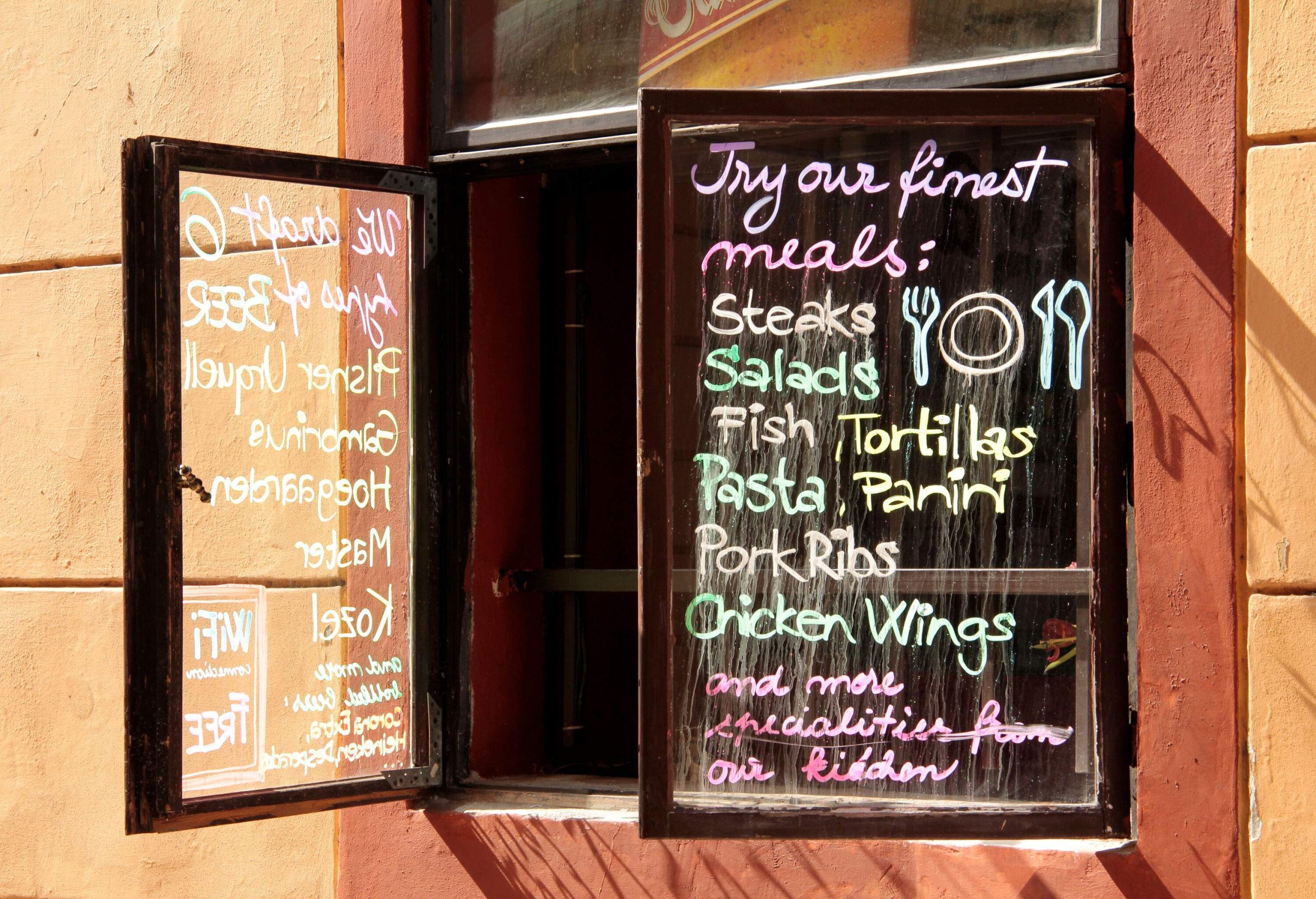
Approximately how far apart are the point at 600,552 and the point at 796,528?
1.58 meters

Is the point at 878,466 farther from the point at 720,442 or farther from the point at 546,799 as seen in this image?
the point at 546,799

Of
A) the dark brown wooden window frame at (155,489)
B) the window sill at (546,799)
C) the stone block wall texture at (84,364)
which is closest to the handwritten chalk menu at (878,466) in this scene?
the window sill at (546,799)

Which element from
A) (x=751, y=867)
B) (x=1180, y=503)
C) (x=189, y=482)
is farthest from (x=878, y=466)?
(x=189, y=482)

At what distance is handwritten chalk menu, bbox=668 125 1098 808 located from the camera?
315cm

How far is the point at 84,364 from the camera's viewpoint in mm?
4508

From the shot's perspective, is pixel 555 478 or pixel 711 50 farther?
pixel 555 478

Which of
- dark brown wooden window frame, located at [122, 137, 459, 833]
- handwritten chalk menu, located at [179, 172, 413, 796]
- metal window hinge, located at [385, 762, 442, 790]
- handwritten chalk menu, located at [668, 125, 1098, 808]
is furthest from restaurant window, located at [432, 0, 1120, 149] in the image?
metal window hinge, located at [385, 762, 442, 790]

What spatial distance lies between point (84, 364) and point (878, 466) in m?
2.72

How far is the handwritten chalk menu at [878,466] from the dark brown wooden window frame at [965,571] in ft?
0.19

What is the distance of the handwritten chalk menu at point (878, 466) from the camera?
10.3 ft

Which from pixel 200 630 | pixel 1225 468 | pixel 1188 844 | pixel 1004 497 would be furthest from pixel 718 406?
pixel 200 630

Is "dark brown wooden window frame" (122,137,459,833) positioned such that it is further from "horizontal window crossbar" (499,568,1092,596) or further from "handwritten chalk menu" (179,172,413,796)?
"horizontal window crossbar" (499,568,1092,596)

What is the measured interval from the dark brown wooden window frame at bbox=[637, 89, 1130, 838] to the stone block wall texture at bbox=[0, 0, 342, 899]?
153 cm

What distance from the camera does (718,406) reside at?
3287 millimetres
